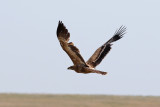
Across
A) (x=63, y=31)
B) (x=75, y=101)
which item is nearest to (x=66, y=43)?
(x=63, y=31)

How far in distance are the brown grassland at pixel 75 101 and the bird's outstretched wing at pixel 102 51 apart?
102 feet

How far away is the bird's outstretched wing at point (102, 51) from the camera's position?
59.9ft

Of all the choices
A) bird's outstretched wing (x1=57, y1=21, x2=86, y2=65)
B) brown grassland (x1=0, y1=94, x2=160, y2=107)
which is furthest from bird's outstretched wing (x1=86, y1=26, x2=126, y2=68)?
brown grassland (x1=0, y1=94, x2=160, y2=107)

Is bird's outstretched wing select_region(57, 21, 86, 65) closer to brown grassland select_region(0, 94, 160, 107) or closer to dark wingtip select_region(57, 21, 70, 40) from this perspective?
dark wingtip select_region(57, 21, 70, 40)

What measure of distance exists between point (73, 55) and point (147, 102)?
3836 cm

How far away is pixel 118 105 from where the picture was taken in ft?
168

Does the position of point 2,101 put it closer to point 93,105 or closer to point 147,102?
point 93,105

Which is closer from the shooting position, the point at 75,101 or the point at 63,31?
the point at 63,31

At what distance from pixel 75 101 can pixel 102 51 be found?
117ft

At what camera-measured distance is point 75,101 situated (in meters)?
54.6

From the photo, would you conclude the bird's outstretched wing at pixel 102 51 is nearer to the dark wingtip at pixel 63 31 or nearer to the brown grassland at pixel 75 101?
the dark wingtip at pixel 63 31

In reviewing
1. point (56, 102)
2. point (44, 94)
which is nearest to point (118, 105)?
point (56, 102)

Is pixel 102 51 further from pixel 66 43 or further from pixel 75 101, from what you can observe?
pixel 75 101

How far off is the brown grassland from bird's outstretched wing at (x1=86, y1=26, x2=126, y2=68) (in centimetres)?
3104
